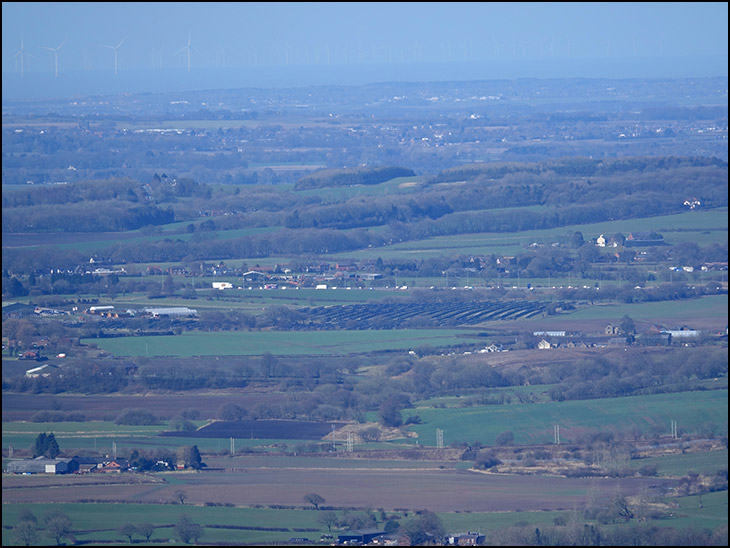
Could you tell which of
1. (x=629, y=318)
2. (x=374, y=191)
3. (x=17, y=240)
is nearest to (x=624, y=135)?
(x=374, y=191)

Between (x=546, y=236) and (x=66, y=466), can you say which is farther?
(x=546, y=236)

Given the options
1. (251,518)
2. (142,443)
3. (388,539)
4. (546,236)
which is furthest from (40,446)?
(546,236)

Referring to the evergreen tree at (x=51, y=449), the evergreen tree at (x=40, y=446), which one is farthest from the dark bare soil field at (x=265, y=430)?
the evergreen tree at (x=40, y=446)

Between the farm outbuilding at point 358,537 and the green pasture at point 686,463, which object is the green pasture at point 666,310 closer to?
the green pasture at point 686,463

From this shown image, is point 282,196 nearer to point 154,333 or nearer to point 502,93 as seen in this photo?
point 154,333

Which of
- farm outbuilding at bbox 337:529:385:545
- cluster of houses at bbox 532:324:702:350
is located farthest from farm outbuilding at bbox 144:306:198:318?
farm outbuilding at bbox 337:529:385:545

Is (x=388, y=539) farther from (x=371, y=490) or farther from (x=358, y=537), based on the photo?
(x=371, y=490)
